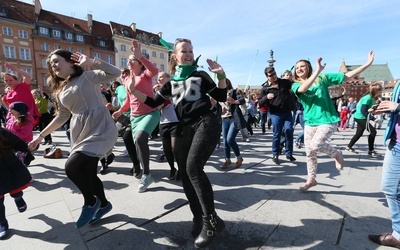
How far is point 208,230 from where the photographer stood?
1982mm

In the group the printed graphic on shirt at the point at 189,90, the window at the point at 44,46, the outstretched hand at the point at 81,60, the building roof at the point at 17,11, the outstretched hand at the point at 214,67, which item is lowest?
the printed graphic on shirt at the point at 189,90

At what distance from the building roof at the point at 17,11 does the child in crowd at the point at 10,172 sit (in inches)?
1613

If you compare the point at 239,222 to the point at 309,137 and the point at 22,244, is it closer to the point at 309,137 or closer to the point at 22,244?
the point at 309,137

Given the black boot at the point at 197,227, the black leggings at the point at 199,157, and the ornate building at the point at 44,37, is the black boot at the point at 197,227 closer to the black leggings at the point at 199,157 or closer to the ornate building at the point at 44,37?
the black leggings at the point at 199,157

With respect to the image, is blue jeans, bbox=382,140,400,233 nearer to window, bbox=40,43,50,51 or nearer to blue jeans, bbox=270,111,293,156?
blue jeans, bbox=270,111,293,156

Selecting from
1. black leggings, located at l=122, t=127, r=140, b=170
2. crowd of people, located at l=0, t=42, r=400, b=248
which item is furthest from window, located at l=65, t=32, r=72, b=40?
crowd of people, located at l=0, t=42, r=400, b=248

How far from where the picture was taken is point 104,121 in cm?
239

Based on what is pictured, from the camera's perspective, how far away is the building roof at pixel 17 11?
3180cm

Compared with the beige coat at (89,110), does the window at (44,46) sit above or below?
above

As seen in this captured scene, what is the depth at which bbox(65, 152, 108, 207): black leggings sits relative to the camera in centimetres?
219

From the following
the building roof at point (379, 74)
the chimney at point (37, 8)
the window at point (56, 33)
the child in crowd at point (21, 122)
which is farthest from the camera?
the building roof at point (379, 74)

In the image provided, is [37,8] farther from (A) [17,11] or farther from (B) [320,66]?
(B) [320,66]

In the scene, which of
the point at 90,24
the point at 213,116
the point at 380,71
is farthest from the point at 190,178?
the point at 380,71

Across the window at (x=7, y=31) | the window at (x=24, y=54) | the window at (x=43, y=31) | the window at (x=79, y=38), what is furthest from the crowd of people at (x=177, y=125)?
the window at (x=79, y=38)
